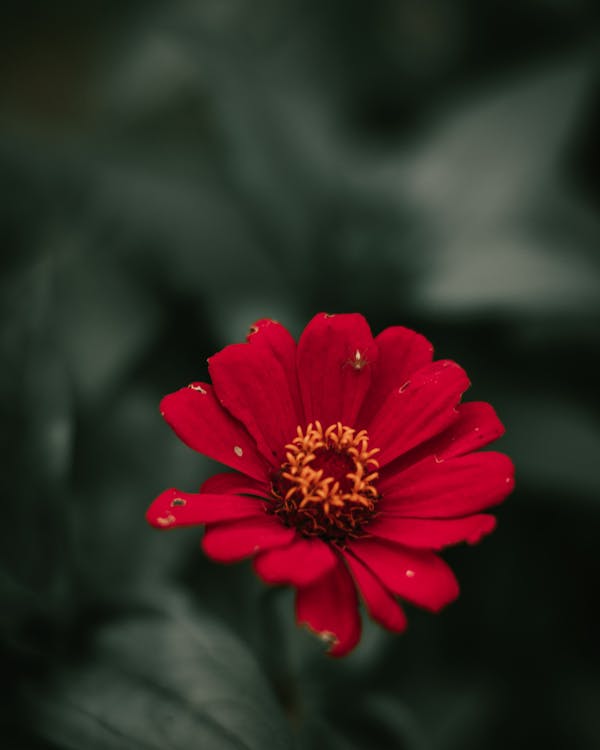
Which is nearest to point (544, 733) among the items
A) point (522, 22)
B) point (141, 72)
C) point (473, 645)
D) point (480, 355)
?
point (473, 645)

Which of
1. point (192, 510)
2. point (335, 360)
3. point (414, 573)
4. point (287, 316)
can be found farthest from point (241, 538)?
point (287, 316)

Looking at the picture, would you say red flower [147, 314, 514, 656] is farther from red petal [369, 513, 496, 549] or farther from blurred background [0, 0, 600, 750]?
blurred background [0, 0, 600, 750]

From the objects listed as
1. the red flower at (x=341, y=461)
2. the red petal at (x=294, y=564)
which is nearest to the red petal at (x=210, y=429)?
the red flower at (x=341, y=461)

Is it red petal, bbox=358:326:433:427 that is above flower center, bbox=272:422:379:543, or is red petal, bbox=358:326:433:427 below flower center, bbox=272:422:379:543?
above

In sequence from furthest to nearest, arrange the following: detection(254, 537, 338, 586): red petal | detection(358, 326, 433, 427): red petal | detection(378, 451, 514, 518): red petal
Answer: detection(358, 326, 433, 427): red petal, detection(378, 451, 514, 518): red petal, detection(254, 537, 338, 586): red petal

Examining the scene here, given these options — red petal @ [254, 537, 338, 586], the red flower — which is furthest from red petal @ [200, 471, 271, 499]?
red petal @ [254, 537, 338, 586]

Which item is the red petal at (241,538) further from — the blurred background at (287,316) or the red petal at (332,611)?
the blurred background at (287,316)
